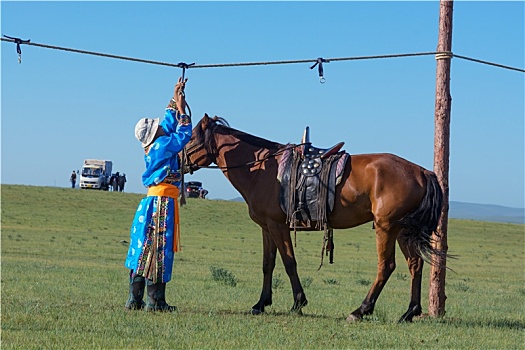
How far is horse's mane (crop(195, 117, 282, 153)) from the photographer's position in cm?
1162

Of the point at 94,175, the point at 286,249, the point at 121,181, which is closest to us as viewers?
the point at 286,249

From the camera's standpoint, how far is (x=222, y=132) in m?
11.7

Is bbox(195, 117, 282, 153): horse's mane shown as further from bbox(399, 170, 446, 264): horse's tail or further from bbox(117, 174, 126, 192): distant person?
bbox(117, 174, 126, 192): distant person

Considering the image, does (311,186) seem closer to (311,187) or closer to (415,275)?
(311,187)

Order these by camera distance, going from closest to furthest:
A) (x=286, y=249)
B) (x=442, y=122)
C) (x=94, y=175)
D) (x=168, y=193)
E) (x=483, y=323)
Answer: (x=168, y=193), (x=286, y=249), (x=483, y=323), (x=442, y=122), (x=94, y=175)

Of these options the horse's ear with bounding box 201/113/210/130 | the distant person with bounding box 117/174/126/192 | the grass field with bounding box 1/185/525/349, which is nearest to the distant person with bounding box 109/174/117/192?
the distant person with bounding box 117/174/126/192

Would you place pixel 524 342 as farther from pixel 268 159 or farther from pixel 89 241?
pixel 89 241

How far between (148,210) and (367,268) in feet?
54.6

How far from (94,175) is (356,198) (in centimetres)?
5864

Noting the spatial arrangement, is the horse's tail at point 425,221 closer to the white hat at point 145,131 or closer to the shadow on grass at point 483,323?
the shadow on grass at point 483,323

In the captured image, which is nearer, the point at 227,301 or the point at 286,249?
the point at 286,249

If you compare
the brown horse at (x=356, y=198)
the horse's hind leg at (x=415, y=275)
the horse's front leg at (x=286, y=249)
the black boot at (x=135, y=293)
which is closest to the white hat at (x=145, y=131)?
the brown horse at (x=356, y=198)

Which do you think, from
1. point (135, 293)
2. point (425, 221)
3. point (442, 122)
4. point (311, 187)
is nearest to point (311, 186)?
point (311, 187)

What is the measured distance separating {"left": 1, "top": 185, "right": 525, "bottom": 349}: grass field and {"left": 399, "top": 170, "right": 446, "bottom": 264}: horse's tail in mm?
954
